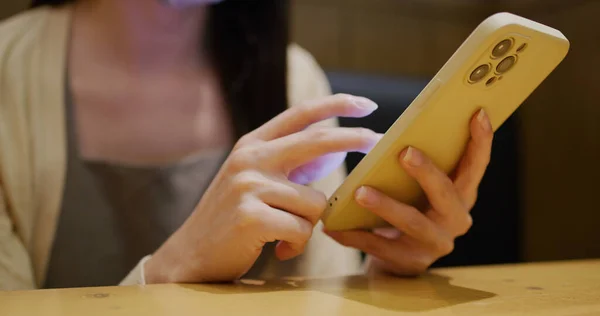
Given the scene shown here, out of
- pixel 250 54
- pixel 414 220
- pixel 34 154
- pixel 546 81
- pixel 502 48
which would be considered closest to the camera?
pixel 502 48

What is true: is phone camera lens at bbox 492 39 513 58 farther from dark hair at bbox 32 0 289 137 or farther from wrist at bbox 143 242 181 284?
dark hair at bbox 32 0 289 137

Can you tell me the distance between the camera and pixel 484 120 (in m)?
0.38

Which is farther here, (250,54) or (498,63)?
(250,54)

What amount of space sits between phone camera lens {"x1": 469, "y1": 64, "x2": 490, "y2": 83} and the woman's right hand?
0.09 m

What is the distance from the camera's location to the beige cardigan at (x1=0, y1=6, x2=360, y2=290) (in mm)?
601

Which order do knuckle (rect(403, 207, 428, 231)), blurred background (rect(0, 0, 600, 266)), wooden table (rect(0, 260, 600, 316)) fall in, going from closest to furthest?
wooden table (rect(0, 260, 600, 316)), knuckle (rect(403, 207, 428, 231)), blurred background (rect(0, 0, 600, 266))

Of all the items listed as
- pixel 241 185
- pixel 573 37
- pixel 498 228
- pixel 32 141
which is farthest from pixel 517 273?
pixel 573 37

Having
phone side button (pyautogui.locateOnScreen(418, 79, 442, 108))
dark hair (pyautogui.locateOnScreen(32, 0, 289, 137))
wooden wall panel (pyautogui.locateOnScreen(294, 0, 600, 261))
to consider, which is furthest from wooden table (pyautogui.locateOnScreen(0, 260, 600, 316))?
wooden wall panel (pyautogui.locateOnScreen(294, 0, 600, 261))

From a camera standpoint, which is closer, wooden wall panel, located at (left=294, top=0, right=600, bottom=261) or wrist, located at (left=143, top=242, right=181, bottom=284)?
wrist, located at (left=143, top=242, right=181, bottom=284)

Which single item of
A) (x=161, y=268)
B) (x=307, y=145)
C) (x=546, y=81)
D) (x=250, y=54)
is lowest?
(x=161, y=268)

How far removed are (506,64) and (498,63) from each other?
1 cm

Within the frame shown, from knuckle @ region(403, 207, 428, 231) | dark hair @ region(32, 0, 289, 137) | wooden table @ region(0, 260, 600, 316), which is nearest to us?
wooden table @ region(0, 260, 600, 316)

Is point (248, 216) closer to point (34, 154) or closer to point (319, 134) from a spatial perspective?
point (319, 134)

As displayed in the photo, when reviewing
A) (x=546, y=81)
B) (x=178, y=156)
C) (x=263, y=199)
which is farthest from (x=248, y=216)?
(x=546, y=81)
